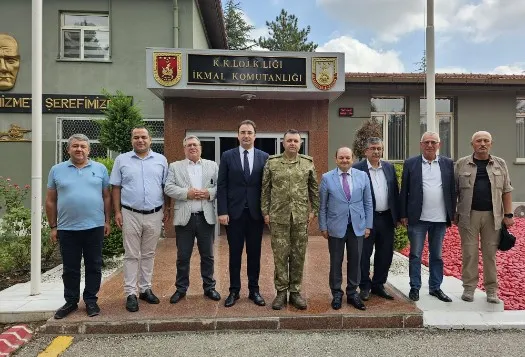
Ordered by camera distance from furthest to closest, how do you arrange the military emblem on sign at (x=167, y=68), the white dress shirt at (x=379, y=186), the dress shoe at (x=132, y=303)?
the military emblem on sign at (x=167, y=68) → the white dress shirt at (x=379, y=186) → the dress shoe at (x=132, y=303)

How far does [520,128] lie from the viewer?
40.3ft

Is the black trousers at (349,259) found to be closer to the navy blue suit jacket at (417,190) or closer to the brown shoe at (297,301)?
the brown shoe at (297,301)

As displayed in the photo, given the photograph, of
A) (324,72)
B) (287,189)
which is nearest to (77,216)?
(287,189)

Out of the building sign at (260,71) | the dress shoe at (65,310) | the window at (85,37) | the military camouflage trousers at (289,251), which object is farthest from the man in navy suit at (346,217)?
the window at (85,37)

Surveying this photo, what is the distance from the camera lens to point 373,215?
462 centimetres

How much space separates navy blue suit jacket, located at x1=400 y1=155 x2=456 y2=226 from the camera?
467 cm

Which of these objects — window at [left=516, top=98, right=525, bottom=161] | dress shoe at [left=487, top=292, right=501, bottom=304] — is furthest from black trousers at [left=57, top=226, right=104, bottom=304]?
window at [left=516, top=98, right=525, bottom=161]

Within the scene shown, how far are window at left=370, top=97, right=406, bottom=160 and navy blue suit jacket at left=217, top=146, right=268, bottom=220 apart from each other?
849cm

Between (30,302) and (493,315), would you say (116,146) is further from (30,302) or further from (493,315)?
(493,315)

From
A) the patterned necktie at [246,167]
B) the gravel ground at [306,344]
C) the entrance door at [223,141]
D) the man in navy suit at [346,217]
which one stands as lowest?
the gravel ground at [306,344]

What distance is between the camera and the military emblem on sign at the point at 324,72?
25.6 feet

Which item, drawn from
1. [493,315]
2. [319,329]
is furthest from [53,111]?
[493,315]

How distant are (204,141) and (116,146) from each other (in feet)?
6.30

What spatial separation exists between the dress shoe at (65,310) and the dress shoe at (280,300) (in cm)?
212
